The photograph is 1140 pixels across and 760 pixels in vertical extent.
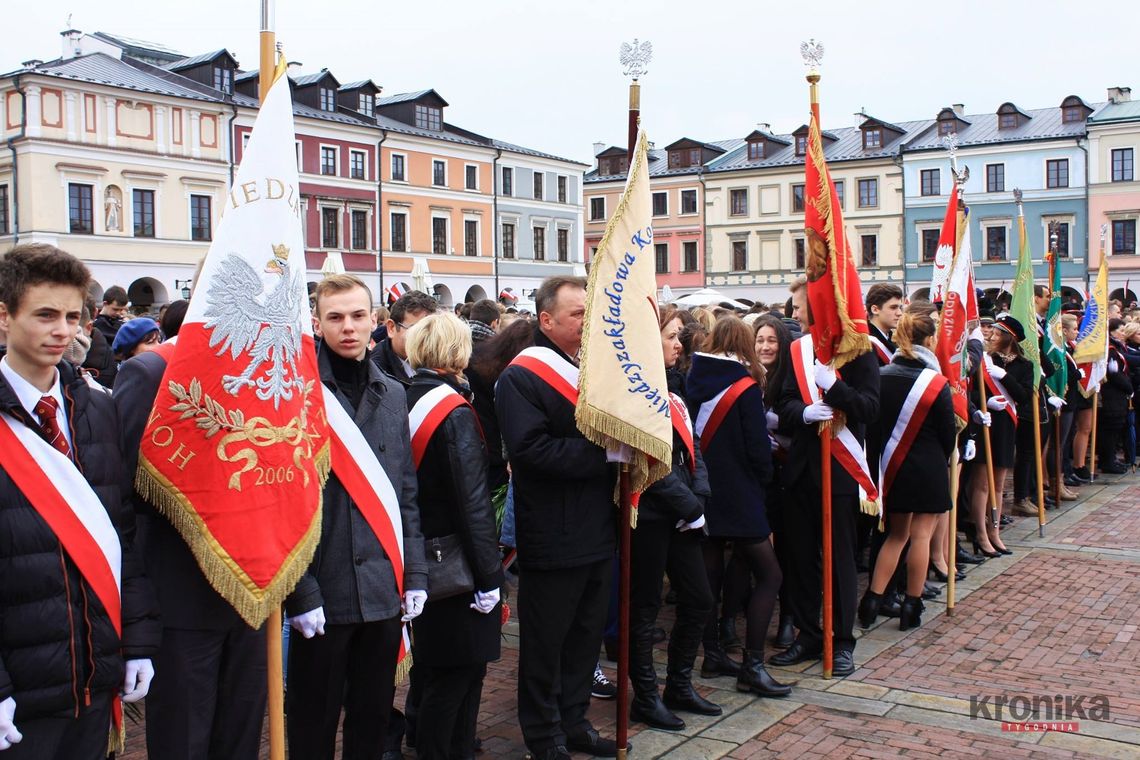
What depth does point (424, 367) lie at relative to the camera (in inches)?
182

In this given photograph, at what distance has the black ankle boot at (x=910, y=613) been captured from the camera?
7.08m

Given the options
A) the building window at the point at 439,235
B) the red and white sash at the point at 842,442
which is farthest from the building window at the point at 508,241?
the red and white sash at the point at 842,442

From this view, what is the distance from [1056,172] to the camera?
52094mm

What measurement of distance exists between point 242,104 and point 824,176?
38.0m

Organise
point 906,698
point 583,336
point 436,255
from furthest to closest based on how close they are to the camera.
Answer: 1. point 436,255
2. point 906,698
3. point 583,336

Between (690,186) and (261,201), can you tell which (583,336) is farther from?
(690,186)

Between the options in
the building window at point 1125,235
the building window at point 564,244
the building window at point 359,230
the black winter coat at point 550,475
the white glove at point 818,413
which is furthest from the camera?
the building window at point 564,244

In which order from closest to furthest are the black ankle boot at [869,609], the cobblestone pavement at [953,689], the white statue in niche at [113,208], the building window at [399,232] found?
the cobblestone pavement at [953,689] → the black ankle boot at [869,609] → the white statue in niche at [113,208] → the building window at [399,232]

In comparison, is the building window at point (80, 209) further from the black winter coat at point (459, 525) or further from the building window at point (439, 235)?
the black winter coat at point (459, 525)

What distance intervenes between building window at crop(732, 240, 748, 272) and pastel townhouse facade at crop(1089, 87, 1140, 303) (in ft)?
56.4

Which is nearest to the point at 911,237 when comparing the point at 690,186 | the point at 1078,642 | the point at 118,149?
the point at 690,186

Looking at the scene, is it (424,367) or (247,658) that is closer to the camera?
(247,658)

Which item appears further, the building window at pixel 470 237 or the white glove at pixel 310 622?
the building window at pixel 470 237

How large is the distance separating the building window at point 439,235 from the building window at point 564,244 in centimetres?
797
